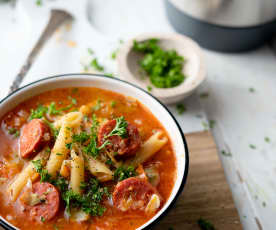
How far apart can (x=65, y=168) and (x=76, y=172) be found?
8 cm

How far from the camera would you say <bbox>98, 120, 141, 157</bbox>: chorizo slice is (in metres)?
2.25

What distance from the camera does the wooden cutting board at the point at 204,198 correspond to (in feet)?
8.32

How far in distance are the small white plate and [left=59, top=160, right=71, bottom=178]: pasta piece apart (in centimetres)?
118

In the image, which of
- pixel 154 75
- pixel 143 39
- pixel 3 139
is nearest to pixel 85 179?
pixel 3 139

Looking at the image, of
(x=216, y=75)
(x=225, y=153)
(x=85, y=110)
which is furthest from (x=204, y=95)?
(x=85, y=110)

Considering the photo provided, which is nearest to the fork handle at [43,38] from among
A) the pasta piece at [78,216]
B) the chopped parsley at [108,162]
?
the chopped parsley at [108,162]

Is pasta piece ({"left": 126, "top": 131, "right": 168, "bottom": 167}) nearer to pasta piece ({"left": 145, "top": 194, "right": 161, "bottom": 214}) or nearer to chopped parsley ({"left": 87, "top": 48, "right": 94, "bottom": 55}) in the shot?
pasta piece ({"left": 145, "top": 194, "right": 161, "bottom": 214})

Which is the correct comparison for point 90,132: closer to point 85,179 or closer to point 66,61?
point 85,179

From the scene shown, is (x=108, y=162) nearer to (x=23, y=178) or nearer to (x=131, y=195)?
(x=131, y=195)

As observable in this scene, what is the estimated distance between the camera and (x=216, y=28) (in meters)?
3.68

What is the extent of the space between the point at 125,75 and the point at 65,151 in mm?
1220

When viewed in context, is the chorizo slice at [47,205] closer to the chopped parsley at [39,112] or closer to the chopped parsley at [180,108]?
the chopped parsley at [39,112]

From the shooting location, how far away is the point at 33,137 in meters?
2.23

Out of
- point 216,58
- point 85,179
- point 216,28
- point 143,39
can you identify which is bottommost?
point 216,58
